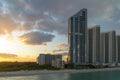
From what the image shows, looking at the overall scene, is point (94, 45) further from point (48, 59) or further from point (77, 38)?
point (48, 59)

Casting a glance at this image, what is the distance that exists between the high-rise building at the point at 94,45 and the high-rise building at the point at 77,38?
34.1ft

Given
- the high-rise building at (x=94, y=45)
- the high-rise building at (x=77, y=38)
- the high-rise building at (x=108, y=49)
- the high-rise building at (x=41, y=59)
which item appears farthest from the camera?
the high-rise building at (x=108, y=49)

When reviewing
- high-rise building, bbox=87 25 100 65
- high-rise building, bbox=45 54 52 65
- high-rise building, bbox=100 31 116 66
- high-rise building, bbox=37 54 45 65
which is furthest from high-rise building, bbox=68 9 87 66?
high-rise building, bbox=100 31 116 66

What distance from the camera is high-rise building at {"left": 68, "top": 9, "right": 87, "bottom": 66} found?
121 metres

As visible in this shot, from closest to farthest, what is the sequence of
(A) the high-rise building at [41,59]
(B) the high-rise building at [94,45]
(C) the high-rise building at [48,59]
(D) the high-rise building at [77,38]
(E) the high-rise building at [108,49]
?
(D) the high-rise building at [77,38] < (A) the high-rise building at [41,59] < (C) the high-rise building at [48,59] < (B) the high-rise building at [94,45] < (E) the high-rise building at [108,49]

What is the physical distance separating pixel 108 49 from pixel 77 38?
3087 cm

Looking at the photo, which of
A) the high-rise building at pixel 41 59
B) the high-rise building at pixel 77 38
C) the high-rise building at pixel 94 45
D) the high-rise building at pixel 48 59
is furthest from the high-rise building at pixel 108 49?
the high-rise building at pixel 41 59

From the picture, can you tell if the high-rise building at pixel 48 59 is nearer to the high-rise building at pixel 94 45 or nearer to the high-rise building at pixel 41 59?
the high-rise building at pixel 41 59

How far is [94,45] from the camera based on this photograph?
456 feet

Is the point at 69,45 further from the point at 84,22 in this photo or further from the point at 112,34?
the point at 112,34

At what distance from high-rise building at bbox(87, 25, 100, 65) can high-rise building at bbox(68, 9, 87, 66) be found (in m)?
10.4

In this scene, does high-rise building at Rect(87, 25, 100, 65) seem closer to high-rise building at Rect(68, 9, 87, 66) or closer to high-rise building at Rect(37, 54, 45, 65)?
high-rise building at Rect(68, 9, 87, 66)

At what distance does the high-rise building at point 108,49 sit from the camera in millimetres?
145700

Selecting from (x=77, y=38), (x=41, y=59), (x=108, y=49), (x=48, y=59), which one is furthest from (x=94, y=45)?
(x=41, y=59)
